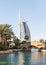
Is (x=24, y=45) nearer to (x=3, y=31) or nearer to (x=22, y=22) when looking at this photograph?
(x=3, y=31)

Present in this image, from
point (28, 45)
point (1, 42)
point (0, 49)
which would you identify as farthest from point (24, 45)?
point (0, 49)

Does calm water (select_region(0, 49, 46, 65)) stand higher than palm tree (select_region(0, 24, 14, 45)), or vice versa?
palm tree (select_region(0, 24, 14, 45))

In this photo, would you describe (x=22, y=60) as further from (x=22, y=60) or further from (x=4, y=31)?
(x=4, y=31)

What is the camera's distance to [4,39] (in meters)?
58.8

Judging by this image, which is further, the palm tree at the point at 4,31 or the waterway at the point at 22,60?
the palm tree at the point at 4,31

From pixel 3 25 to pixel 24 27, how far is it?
162 feet

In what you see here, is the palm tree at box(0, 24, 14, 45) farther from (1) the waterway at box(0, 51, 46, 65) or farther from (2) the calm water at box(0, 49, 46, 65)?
(2) the calm water at box(0, 49, 46, 65)

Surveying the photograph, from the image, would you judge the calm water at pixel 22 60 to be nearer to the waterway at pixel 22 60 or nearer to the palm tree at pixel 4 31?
the waterway at pixel 22 60

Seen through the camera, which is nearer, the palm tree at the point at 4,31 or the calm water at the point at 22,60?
the calm water at the point at 22,60

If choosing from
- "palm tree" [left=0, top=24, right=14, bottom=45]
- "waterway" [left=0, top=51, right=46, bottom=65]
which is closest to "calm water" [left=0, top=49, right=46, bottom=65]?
"waterway" [left=0, top=51, right=46, bottom=65]

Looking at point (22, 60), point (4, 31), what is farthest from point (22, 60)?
point (4, 31)

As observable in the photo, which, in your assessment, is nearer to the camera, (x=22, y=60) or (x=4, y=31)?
(x=22, y=60)

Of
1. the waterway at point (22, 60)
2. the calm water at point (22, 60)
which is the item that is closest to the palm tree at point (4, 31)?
the waterway at point (22, 60)

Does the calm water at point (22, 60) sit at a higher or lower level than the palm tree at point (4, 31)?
lower
